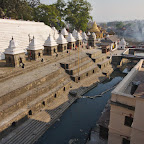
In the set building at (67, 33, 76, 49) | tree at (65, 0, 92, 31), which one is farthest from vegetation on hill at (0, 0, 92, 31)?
building at (67, 33, 76, 49)

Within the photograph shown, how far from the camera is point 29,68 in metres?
18.8

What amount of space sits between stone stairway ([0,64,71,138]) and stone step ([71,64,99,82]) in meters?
2.37

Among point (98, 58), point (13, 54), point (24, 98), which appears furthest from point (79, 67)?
point (24, 98)

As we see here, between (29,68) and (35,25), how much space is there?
1664 cm

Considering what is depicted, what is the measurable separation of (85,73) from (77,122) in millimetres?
10070

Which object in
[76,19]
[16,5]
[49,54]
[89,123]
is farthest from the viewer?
[76,19]

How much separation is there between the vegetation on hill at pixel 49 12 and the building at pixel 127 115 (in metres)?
32.1

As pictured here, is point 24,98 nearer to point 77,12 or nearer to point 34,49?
point 34,49

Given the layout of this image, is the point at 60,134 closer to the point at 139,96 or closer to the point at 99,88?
the point at 139,96

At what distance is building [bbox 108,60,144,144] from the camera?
7.82 m

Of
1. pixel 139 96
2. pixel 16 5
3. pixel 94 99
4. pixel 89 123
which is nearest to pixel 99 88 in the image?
pixel 94 99

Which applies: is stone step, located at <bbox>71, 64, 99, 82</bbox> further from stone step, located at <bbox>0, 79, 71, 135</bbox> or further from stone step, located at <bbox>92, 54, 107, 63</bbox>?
stone step, located at <bbox>0, 79, 71, 135</bbox>

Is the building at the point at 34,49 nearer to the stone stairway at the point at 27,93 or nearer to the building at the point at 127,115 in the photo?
the stone stairway at the point at 27,93

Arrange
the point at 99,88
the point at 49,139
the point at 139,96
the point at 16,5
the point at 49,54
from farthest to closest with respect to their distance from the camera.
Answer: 1. the point at 16,5
2. the point at 49,54
3. the point at 99,88
4. the point at 49,139
5. the point at 139,96
